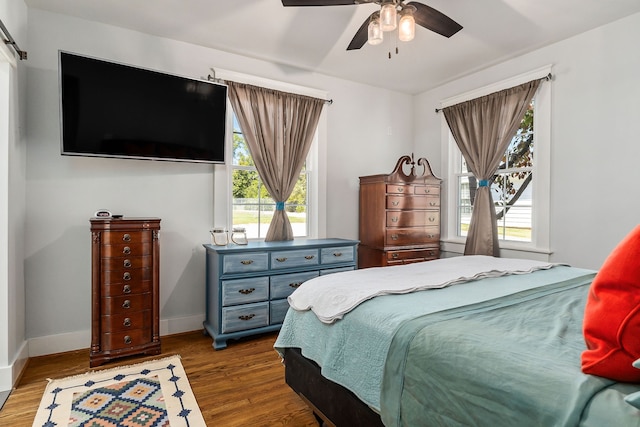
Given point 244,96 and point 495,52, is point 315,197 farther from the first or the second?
point 495,52

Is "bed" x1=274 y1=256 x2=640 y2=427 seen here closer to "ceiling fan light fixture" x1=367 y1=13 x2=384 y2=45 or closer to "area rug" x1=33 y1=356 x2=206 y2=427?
"area rug" x1=33 y1=356 x2=206 y2=427

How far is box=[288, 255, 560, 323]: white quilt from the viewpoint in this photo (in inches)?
63.4

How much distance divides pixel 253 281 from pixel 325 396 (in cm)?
159

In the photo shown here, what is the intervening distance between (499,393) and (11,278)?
2941 mm

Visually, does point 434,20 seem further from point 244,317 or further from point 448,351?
point 244,317

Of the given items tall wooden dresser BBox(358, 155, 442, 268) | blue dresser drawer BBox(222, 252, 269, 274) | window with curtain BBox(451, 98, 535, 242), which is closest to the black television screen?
blue dresser drawer BBox(222, 252, 269, 274)

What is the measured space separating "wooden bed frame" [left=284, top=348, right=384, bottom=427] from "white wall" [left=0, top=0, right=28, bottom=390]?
190cm

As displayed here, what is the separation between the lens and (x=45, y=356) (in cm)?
281

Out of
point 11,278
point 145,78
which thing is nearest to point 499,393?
point 11,278

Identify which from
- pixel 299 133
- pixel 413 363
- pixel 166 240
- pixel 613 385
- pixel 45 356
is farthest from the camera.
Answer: pixel 299 133

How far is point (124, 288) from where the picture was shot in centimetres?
270

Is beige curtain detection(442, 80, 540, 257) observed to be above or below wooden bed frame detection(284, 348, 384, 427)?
above

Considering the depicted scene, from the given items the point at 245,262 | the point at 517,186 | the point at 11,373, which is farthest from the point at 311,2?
the point at 11,373

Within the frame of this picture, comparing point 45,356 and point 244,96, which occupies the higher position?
point 244,96
